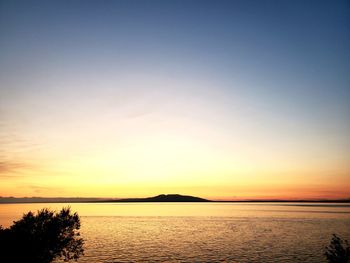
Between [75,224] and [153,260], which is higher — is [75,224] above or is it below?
above

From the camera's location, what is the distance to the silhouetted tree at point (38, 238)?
43.3 meters

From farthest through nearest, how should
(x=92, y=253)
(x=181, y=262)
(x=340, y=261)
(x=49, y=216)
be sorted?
(x=92, y=253) < (x=181, y=262) < (x=49, y=216) < (x=340, y=261)

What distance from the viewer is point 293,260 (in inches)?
2494

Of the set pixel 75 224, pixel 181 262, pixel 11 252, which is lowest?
pixel 181 262

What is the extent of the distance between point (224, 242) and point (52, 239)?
5584cm

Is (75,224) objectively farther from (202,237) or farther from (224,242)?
(202,237)

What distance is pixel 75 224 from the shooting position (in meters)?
51.7

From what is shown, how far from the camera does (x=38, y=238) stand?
153 feet

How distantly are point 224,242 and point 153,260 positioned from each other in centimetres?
3205

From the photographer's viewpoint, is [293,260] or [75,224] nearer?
[75,224]

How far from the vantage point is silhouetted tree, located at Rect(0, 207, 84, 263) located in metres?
43.3

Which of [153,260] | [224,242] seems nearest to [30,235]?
[153,260]

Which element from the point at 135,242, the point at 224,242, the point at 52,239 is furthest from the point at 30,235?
the point at 224,242

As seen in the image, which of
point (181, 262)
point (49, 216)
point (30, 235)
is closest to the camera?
point (30, 235)
